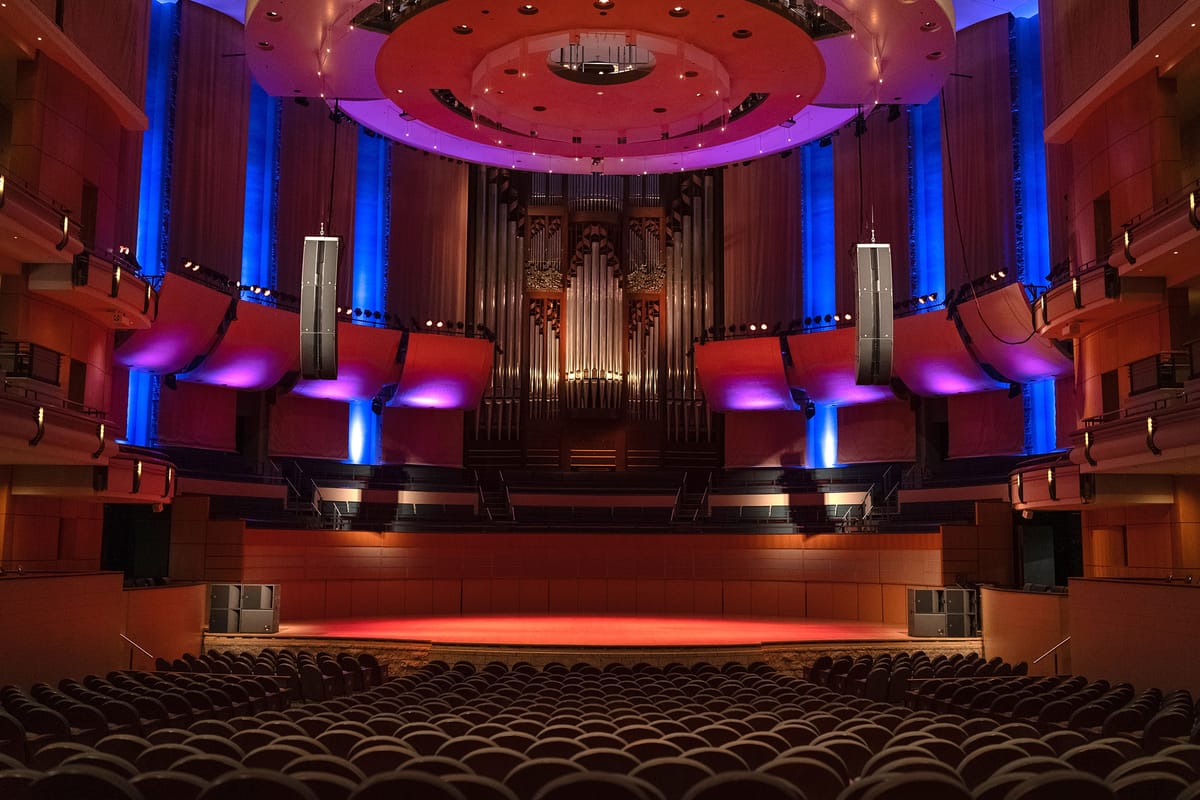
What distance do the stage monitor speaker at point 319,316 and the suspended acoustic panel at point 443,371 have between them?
8.87 metres

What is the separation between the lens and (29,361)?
12758mm

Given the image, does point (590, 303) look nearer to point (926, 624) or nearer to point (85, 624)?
point (926, 624)

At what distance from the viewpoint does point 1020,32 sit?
1902 cm

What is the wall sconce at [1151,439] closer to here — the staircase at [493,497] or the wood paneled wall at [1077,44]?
the wood paneled wall at [1077,44]

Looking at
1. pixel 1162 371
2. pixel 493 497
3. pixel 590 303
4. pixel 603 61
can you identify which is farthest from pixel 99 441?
pixel 1162 371

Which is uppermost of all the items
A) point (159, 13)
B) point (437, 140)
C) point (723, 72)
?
point (159, 13)

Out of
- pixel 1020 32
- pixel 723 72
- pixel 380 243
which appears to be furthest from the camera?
pixel 380 243

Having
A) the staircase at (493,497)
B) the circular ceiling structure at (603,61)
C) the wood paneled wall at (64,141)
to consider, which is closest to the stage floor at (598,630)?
the staircase at (493,497)

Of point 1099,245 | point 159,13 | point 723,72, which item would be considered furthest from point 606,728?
point 159,13

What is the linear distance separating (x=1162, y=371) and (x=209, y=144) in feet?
50.6

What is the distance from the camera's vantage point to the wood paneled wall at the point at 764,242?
2228cm

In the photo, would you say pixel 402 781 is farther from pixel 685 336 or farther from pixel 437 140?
pixel 685 336

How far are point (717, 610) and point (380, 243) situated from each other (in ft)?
33.0

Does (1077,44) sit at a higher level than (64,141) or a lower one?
higher
